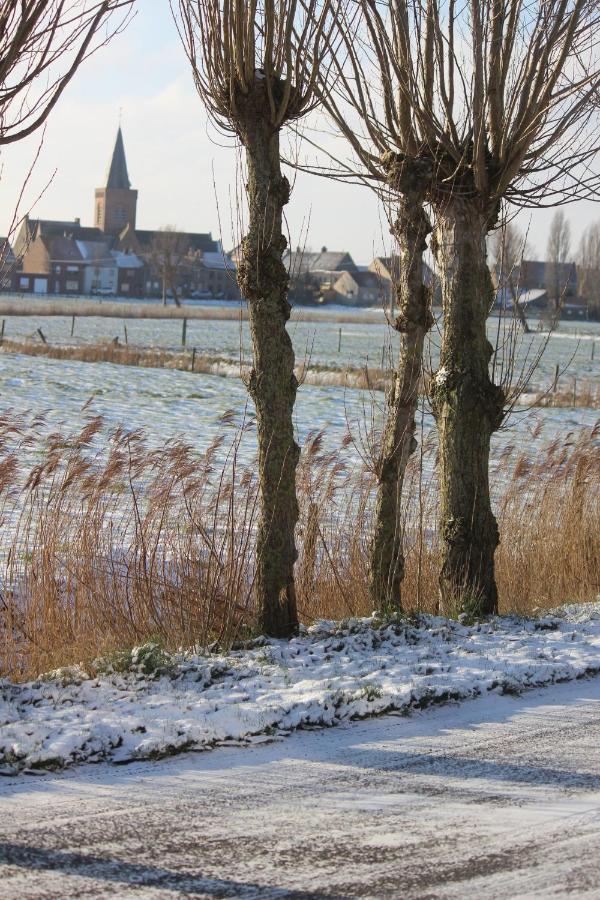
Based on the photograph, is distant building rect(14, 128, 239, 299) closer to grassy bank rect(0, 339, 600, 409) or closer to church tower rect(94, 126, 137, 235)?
church tower rect(94, 126, 137, 235)

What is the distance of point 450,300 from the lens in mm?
7195

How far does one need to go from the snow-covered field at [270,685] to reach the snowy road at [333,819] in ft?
0.43

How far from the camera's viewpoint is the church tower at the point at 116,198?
486 ft

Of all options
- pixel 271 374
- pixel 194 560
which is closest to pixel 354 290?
pixel 194 560

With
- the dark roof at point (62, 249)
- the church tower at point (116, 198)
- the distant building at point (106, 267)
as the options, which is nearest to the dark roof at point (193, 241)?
the distant building at point (106, 267)

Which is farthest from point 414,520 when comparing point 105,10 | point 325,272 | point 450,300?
A: point 325,272

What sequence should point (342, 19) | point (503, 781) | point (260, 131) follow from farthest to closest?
point (342, 19) → point (260, 131) → point (503, 781)

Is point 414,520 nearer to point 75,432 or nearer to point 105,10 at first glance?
point 105,10

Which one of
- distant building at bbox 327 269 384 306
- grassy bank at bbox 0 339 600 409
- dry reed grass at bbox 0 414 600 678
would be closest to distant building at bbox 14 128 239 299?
distant building at bbox 327 269 384 306

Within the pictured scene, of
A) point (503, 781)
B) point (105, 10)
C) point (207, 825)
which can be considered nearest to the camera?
point (207, 825)

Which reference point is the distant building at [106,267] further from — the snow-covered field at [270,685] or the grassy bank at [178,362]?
the snow-covered field at [270,685]

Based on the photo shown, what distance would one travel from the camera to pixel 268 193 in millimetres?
6203

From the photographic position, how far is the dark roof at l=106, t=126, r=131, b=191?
14938cm

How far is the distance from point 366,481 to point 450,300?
244 centimetres
